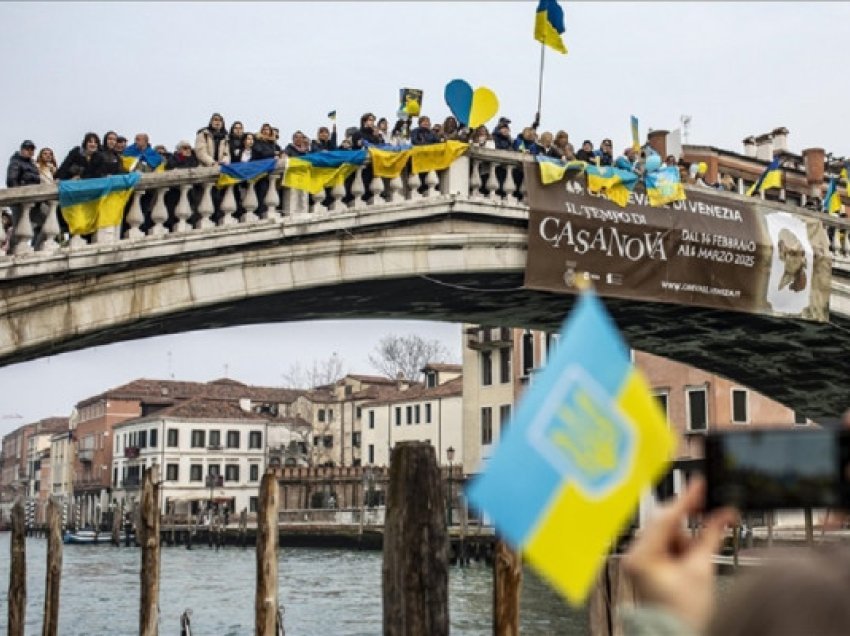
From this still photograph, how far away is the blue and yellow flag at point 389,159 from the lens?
31.1 feet

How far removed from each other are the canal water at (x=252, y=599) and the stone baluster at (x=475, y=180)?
584cm

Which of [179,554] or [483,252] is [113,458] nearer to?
[179,554]

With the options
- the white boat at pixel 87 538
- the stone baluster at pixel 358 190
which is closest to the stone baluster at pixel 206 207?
the stone baluster at pixel 358 190

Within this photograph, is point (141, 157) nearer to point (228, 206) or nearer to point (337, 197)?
point (228, 206)

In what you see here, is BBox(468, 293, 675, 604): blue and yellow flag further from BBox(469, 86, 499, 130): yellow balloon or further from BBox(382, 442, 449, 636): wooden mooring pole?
BBox(469, 86, 499, 130): yellow balloon

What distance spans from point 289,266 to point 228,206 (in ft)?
2.56

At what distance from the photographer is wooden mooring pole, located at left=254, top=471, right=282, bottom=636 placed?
29.2ft

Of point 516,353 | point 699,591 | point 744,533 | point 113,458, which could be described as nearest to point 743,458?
point 699,591

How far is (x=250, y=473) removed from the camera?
5138 cm

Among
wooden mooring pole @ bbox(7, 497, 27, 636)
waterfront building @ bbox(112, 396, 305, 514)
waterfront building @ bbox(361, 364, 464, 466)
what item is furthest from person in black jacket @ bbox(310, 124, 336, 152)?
waterfront building @ bbox(112, 396, 305, 514)

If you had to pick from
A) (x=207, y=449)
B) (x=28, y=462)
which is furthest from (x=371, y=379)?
(x=28, y=462)

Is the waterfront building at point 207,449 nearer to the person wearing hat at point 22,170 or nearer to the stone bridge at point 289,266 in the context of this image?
the stone bridge at point 289,266

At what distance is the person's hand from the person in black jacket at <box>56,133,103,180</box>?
7885mm

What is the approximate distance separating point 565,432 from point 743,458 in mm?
182
